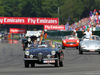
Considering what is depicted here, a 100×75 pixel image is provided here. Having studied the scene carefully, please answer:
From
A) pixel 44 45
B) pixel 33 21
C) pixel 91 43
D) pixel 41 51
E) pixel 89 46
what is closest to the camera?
pixel 41 51

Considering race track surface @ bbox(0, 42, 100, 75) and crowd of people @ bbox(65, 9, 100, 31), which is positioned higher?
crowd of people @ bbox(65, 9, 100, 31)

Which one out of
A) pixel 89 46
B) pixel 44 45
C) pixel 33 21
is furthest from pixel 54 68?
pixel 33 21

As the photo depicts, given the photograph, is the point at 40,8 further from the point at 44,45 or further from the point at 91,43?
the point at 44,45

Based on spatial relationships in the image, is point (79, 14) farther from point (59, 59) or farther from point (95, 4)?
point (59, 59)

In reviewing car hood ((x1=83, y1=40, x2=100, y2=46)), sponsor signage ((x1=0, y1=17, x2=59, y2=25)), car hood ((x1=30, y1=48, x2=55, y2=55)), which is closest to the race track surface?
car hood ((x1=30, y1=48, x2=55, y2=55))

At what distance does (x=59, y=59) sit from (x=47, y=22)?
2345 inches

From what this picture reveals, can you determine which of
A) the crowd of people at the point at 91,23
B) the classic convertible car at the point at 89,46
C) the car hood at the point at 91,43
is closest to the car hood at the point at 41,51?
the classic convertible car at the point at 89,46

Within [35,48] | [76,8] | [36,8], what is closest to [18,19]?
[35,48]

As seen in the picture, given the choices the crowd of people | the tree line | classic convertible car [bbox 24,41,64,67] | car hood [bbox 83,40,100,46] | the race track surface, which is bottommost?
the race track surface

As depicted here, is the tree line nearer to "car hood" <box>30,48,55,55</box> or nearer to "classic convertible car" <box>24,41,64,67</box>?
"classic convertible car" <box>24,41,64,67</box>

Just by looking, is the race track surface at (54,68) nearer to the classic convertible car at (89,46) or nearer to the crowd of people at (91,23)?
the classic convertible car at (89,46)

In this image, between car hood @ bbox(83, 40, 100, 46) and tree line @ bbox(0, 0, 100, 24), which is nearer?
car hood @ bbox(83, 40, 100, 46)

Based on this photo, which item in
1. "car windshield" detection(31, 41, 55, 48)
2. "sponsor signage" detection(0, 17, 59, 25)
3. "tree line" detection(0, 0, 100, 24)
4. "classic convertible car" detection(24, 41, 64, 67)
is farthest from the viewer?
"tree line" detection(0, 0, 100, 24)

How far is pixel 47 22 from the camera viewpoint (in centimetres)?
7700
